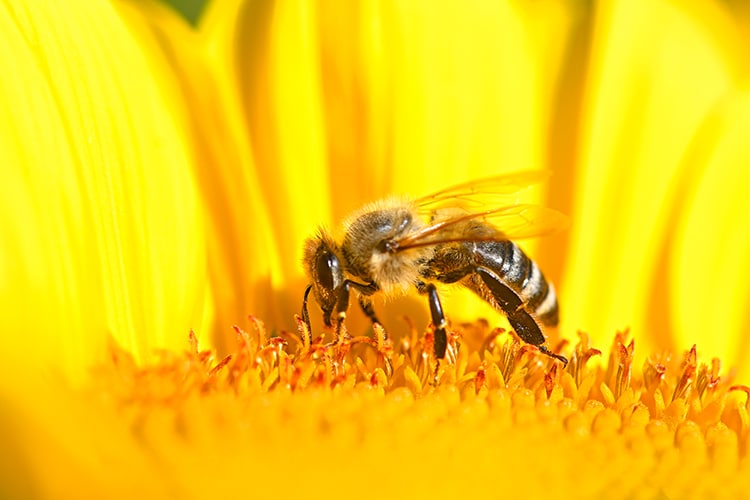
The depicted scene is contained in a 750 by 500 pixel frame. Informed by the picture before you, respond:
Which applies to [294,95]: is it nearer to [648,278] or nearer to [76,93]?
[76,93]

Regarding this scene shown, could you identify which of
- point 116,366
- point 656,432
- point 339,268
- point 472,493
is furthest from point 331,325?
point 472,493

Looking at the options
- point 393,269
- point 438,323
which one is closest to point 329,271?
point 393,269

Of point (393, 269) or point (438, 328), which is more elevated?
point (393, 269)

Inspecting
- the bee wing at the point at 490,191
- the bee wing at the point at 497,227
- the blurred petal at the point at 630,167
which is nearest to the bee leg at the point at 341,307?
the bee wing at the point at 497,227

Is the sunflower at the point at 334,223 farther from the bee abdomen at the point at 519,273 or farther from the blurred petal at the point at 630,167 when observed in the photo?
the bee abdomen at the point at 519,273

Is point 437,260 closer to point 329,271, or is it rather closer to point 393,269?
point 393,269

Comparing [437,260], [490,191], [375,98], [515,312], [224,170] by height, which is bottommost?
[515,312]
